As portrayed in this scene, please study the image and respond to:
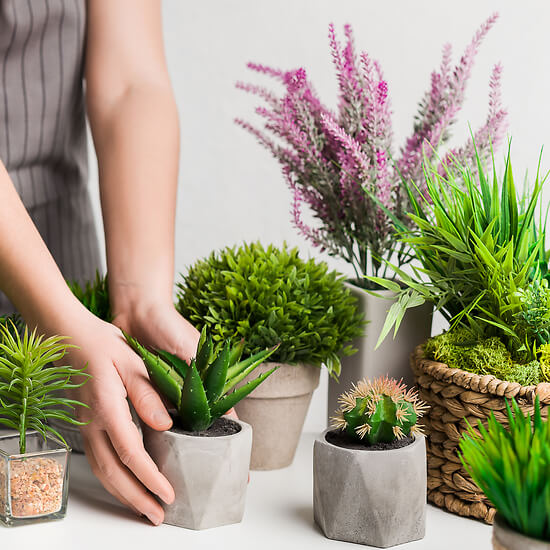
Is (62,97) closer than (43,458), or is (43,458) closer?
(43,458)

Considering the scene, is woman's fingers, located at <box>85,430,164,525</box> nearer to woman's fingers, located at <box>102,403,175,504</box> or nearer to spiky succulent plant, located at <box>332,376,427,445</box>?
woman's fingers, located at <box>102,403,175,504</box>

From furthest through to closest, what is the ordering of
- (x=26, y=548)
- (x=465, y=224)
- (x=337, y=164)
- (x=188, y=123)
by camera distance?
(x=188, y=123)
(x=337, y=164)
(x=465, y=224)
(x=26, y=548)

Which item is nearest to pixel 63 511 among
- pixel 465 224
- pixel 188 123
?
pixel 465 224

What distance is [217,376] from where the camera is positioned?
0.66m

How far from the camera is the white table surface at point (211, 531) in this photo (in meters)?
0.65

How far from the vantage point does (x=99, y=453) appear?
688 mm

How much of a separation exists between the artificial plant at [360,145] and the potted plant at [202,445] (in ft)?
0.91

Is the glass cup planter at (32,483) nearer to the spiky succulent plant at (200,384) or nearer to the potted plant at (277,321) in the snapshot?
the spiky succulent plant at (200,384)

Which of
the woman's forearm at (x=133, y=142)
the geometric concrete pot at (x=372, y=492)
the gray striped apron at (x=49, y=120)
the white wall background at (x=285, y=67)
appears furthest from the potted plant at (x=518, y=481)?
the white wall background at (x=285, y=67)

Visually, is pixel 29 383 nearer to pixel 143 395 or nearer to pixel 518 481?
pixel 143 395

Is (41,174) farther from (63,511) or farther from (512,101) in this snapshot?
(512,101)

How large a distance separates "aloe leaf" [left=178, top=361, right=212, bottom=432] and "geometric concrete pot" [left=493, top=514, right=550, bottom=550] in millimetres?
261

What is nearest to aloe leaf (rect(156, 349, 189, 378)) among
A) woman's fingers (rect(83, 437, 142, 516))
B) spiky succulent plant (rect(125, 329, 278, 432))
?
spiky succulent plant (rect(125, 329, 278, 432))

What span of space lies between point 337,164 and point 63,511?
0.47 metres
